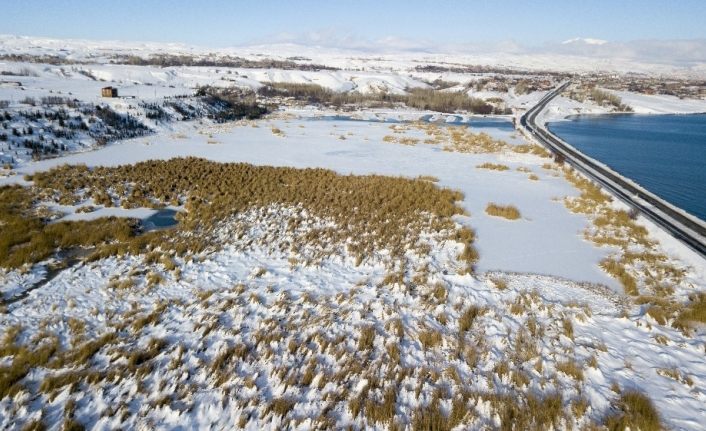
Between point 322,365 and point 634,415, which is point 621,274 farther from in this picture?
point 322,365

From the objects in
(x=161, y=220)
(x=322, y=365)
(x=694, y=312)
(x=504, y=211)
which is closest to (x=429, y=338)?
(x=322, y=365)

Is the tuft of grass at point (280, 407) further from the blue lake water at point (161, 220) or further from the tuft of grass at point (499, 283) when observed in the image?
the blue lake water at point (161, 220)

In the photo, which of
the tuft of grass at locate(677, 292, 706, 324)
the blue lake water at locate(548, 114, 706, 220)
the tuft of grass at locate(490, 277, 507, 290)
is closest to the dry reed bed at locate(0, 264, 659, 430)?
the tuft of grass at locate(490, 277, 507, 290)

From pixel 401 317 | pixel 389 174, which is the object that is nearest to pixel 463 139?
pixel 389 174

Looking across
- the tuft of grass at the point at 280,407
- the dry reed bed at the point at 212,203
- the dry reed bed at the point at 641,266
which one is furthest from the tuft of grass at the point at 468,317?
the tuft of grass at the point at 280,407

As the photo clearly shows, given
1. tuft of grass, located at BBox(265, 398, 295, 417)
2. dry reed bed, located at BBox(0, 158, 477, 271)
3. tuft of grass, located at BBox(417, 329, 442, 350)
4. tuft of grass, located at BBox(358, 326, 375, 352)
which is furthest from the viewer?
dry reed bed, located at BBox(0, 158, 477, 271)

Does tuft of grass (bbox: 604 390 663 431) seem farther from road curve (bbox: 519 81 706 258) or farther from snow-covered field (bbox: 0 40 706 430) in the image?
road curve (bbox: 519 81 706 258)
